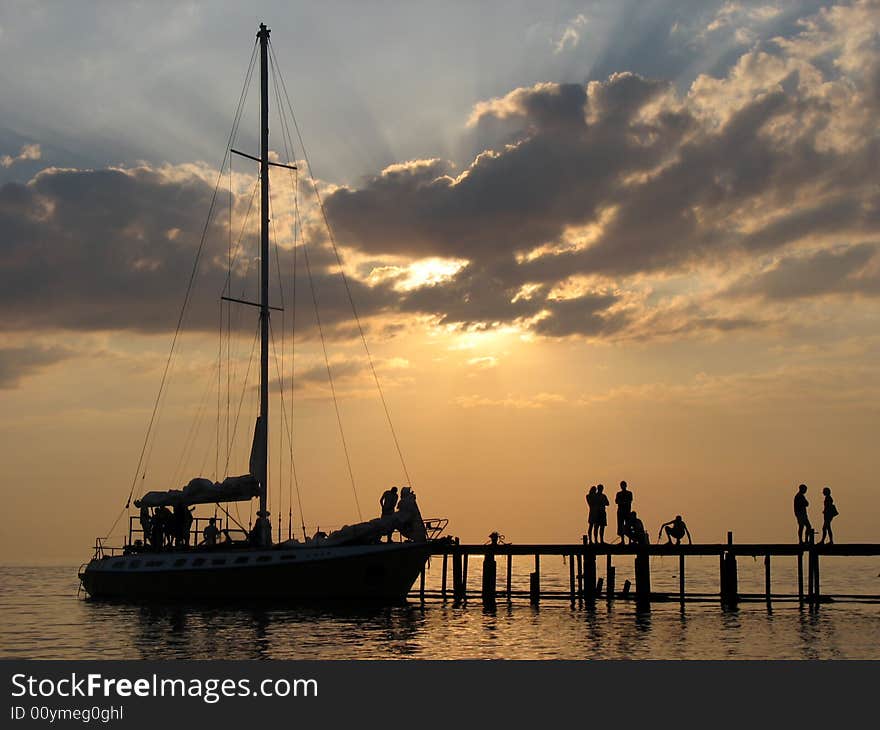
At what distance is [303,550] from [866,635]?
23.6 m

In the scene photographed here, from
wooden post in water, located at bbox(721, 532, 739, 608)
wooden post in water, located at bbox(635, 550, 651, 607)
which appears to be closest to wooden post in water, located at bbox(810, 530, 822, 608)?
wooden post in water, located at bbox(721, 532, 739, 608)

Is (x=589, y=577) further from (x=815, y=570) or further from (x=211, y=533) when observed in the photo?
(x=211, y=533)

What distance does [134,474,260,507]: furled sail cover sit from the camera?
5247 centimetres

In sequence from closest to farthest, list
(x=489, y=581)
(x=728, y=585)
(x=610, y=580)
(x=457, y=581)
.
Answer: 1. (x=728, y=585)
2. (x=610, y=580)
3. (x=489, y=581)
4. (x=457, y=581)

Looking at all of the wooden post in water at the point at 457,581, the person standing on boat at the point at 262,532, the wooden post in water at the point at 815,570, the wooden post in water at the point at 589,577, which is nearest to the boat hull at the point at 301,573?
the person standing on boat at the point at 262,532

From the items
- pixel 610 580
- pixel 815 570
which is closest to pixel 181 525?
pixel 610 580

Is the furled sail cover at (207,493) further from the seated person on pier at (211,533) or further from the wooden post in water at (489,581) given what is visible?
the wooden post in water at (489,581)

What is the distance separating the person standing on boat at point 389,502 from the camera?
50500 millimetres

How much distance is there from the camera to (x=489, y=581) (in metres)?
54.1

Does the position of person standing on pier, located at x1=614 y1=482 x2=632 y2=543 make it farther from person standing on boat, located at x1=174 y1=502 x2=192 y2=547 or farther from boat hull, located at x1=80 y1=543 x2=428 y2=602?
Answer: person standing on boat, located at x1=174 y1=502 x2=192 y2=547

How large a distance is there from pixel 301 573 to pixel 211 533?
649 cm

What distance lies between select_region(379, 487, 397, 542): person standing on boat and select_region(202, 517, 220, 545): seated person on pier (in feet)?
28.6

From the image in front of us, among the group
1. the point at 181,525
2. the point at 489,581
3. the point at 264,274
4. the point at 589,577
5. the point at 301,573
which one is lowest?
the point at 489,581

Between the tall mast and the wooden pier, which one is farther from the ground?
the tall mast
